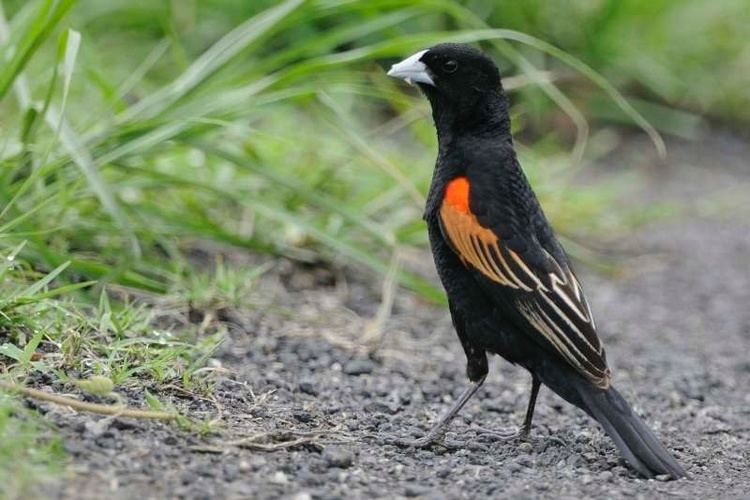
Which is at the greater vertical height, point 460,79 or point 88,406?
point 460,79

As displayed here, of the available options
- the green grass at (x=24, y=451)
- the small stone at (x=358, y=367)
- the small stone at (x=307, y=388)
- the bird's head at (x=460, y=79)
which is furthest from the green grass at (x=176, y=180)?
the bird's head at (x=460, y=79)

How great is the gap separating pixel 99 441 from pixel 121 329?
0.79 m

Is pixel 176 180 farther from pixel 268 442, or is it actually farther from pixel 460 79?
pixel 268 442

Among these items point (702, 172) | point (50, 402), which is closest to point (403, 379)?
point (50, 402)

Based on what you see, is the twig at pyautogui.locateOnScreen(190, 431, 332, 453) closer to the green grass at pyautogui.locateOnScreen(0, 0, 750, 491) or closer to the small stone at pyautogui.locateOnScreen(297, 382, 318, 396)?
the green grass at pyautogui.locateOnScreen(0, 0, 750, 491)

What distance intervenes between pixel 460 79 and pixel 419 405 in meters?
1.17

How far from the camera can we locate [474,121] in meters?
4.02

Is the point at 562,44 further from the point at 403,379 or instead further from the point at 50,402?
the point at 50,402

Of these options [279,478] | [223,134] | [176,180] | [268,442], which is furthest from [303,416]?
[223,134]

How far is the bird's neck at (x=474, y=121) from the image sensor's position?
13.1 ft

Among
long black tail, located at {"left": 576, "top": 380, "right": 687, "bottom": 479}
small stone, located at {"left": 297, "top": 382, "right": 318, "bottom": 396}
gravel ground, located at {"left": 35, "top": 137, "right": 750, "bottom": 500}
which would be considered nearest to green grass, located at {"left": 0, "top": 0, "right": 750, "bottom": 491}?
gravel ground, located at {"left": 35, "top": 137, "right": 750, "bottom": 500}

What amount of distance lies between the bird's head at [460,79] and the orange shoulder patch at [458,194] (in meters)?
0.25

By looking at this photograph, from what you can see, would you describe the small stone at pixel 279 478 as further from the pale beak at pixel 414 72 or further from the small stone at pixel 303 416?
the pale beak at pixel 414 72

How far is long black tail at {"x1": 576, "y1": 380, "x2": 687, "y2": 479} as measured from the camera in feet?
11.4
